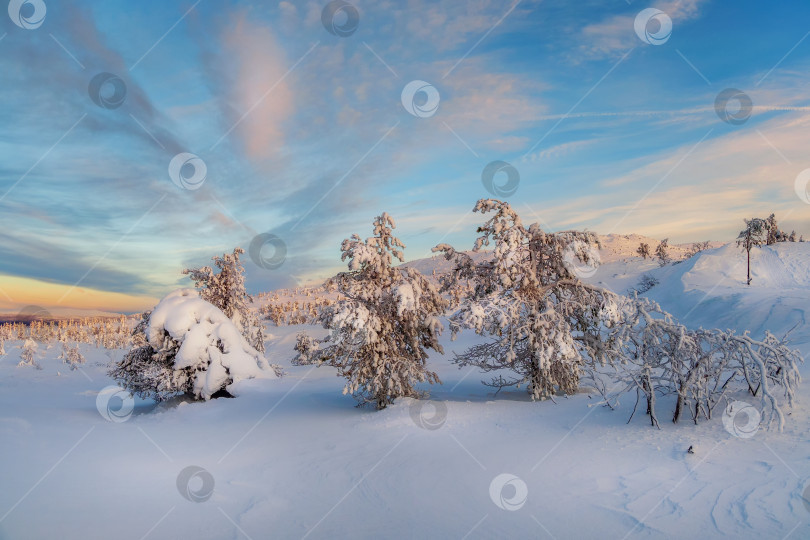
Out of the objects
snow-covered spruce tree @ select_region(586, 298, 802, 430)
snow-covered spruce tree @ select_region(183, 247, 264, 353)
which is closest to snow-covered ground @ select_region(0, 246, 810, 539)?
snow-covered spruce tree @ select_region(586, 298, 802, 430)

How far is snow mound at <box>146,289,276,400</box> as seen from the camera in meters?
18.1

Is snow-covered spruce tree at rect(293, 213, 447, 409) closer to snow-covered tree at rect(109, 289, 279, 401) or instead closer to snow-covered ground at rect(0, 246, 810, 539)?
snow-covered ground at rect(0, 246, 810, 539)

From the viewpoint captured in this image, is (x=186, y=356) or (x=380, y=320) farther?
(x=186, y=356)

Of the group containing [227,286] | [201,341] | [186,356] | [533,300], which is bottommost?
[533,300]

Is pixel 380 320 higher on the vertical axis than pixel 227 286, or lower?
lower

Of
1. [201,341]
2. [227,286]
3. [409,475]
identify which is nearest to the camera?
[409,475]

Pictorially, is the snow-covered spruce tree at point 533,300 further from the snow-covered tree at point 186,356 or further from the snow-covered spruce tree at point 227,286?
the snow-covered spruce tree at point 227,286

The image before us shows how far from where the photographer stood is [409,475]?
30.1 feet

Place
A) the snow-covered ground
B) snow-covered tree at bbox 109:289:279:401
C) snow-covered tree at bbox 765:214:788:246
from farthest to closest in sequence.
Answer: snow-covered tree at bbox 765:214:788:246 → snow-covered tree at bbox 109:289:279:401 → the snow-covered ground

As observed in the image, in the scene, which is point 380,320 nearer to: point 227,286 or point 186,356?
point 186,356

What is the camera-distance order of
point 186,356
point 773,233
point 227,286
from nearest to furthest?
point 186,356, point 227,286, point 773,233

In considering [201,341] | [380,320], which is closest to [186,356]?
[201,341]

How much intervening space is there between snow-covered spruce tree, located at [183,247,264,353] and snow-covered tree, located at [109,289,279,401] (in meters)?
10.3

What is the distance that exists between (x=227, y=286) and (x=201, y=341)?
514 inches
